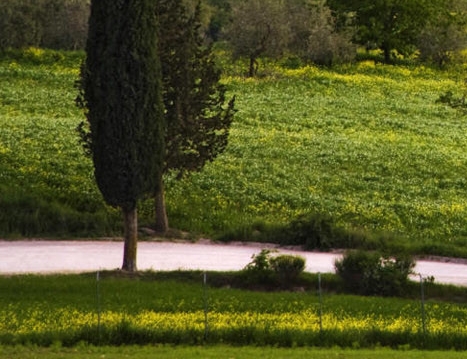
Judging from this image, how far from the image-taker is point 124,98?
29.3m

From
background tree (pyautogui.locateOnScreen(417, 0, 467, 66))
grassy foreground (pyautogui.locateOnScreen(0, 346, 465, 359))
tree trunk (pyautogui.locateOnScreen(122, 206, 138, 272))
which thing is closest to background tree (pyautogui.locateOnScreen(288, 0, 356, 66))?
background tree (pyautogui.locateOnScreen(417, 0, 467, 66))

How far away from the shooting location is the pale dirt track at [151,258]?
3181cm

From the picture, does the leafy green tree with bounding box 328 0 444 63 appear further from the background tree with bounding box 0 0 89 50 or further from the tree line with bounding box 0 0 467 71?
the background tree with bounding box 0 0 89 50

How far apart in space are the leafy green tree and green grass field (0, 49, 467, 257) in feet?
59.6

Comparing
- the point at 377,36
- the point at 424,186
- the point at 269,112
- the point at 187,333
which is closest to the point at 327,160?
the point at 424,186

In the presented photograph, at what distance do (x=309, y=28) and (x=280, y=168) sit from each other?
36.5 m

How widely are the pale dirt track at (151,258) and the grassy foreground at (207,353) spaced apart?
29.9 feet

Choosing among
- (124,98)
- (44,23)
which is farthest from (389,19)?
(124,98)

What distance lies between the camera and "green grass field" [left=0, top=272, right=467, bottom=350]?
22.8 meters

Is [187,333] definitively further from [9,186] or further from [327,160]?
[327,160]

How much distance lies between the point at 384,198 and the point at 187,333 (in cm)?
2294

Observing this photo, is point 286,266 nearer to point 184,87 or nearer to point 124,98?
point 124,98

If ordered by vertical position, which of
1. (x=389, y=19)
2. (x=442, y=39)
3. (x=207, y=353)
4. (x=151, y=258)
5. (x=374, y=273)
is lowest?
(x=151, y=258)

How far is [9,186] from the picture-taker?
133ft
